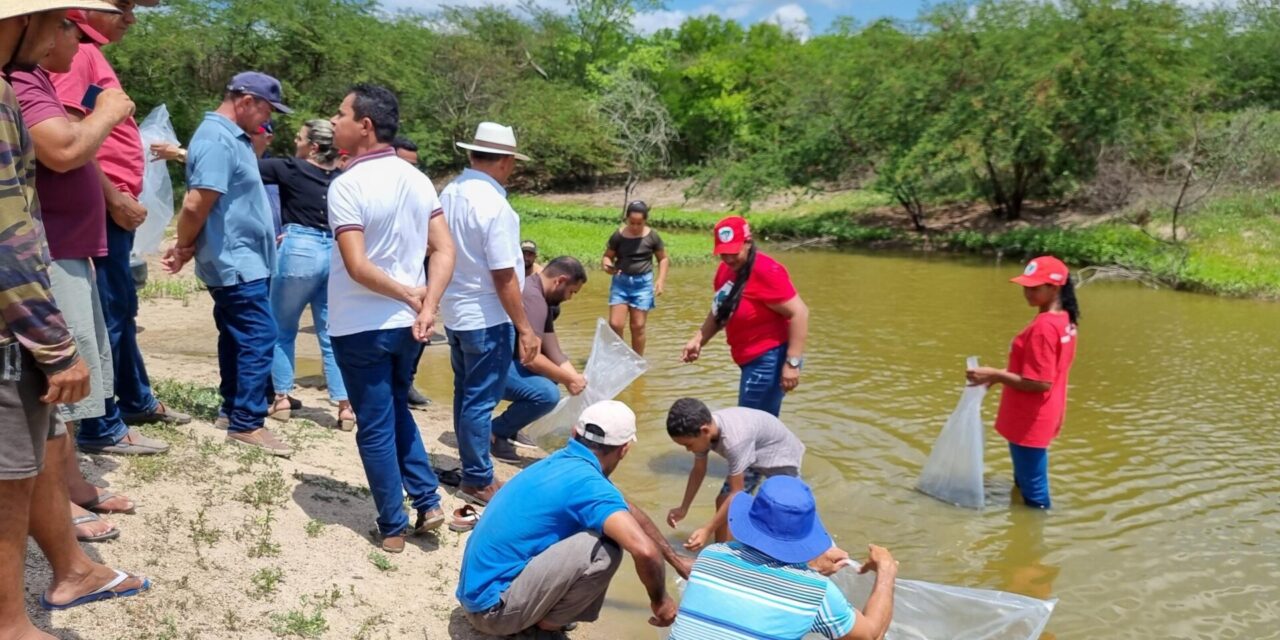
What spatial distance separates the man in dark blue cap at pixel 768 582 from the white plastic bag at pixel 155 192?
16.2 ft

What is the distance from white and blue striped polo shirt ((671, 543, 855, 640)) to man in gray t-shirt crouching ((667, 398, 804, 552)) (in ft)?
4.07

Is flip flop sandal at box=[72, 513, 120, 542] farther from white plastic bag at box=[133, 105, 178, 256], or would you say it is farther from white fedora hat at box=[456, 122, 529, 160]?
white plastic bag at box=[133, 105, 178, 256]

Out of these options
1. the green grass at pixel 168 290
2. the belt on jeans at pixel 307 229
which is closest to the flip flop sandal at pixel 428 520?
the belt on jeans at pixel 307 229

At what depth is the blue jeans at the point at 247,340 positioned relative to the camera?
14.7 ft

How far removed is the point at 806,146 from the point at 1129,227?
828cm

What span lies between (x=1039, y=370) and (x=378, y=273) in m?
3.38

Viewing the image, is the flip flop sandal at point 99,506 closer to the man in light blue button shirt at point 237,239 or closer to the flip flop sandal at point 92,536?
the flip flop sandal at point 92,536

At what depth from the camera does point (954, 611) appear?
321cm

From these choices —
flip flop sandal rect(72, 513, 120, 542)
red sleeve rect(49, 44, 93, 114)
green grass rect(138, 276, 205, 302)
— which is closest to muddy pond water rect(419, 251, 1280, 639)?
flip flop sandal rect(72, 513, 120, 542)

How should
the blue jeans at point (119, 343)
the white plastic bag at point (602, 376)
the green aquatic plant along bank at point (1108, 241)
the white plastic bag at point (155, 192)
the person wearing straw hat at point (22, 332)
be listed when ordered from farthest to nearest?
the green aquatic plant along bank at point (1108, 241) < the white plastic bag at point (155, 192) < the white plastic bag at point (602, 376) < the blue jeans at point (119, 343) < the person wearing straw hat at point (22, 332)

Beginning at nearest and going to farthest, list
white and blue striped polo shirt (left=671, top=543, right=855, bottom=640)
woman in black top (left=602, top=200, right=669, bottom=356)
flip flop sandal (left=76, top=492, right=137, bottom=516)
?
white and blue striped polo shirt (left=671, top=543, right=855, bottom=640) → flip flop sandal (left=76, top=492, right=137, bottom=516) → woman in black top (left=602, top=200, right=669, bottom=356)

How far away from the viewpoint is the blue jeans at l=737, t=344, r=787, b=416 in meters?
4.71

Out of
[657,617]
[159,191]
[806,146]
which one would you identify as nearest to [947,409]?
[657,617]

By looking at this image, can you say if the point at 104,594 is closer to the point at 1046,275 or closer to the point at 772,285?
the point at 772,285
